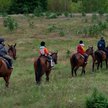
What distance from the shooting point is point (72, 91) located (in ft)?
56.5

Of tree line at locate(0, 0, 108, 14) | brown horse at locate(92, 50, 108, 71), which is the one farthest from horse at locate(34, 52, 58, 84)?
tree line at locate(0, 0, 108, 14)

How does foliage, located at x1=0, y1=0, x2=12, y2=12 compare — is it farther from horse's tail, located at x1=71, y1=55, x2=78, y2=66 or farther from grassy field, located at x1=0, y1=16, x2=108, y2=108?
horse's tail, located at x1=71, y1=55, x2=78, y2=66

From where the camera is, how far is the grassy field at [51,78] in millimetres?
15734

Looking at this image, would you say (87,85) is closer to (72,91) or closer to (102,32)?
(72,91)

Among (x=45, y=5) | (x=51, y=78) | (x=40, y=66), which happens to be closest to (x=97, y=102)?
(x=40, y=66)

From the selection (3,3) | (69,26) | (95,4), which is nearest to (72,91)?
(69,26)

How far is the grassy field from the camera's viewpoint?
51.6ft

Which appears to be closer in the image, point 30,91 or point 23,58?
point 30,91

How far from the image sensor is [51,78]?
2292 cm

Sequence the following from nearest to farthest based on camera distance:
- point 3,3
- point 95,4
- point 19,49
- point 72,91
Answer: point 72,91, point 19,49, point 95,4, point 3,3

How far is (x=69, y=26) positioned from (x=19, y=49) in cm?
1404

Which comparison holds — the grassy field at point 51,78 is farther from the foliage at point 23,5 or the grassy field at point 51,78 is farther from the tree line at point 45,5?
the tree line at point 45,5

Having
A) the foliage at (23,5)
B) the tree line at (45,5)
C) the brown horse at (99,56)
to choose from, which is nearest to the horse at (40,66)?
the brown horse at (99,56)

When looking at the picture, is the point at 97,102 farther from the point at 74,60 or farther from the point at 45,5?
the point at 45,5
